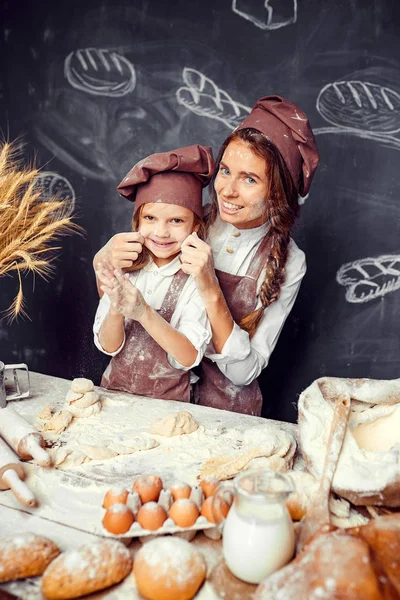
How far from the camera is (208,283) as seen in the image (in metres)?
1.96

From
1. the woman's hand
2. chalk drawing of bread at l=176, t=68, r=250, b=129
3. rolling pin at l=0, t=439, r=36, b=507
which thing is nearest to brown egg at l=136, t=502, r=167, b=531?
rolling pin at l=0, t=439, r=36, b=507

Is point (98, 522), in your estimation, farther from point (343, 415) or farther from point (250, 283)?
point (250, 283)

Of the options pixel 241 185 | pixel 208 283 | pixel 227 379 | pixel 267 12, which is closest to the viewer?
pixel 208 283

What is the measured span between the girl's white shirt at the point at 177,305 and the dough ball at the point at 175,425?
317 mm

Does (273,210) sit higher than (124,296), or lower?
higher

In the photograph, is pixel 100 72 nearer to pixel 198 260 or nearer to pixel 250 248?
pixel 250 248

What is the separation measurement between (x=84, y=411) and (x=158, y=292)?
22.6 inches

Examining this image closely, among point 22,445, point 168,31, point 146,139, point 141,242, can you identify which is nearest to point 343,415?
point 22,445

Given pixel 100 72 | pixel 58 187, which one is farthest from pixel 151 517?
pixel 100 72

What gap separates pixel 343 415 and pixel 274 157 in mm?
1018

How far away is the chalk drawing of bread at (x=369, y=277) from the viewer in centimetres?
296

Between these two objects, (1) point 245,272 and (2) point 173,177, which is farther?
(1) point 245,272

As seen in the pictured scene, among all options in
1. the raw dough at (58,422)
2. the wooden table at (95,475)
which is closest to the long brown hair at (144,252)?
the wooden table at (95,475)

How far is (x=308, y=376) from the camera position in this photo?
124 inches
